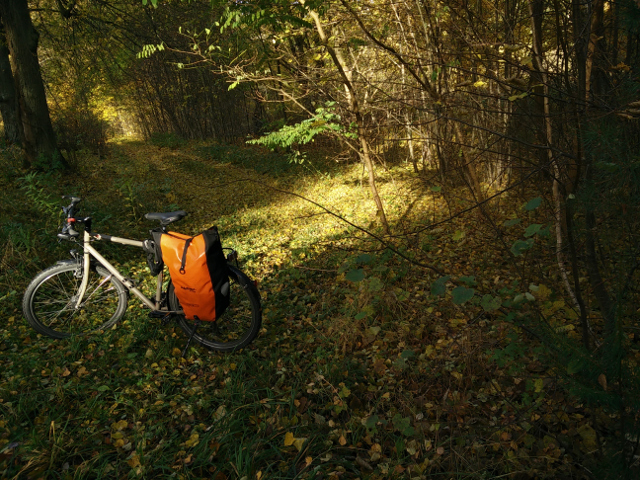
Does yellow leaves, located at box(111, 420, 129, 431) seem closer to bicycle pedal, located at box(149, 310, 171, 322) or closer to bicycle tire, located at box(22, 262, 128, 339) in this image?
bicycle pedal, located at box(149, 310, 171, 322)

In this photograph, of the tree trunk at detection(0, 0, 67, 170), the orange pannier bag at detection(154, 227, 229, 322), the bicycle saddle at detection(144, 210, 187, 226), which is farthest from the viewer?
the tree trunk at detection(0, 0, 67, 170)

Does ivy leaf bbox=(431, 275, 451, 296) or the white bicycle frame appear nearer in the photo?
ivy leaf bbox=(431, 275, 451, 296)

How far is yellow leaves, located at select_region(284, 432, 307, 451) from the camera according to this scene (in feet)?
8.14

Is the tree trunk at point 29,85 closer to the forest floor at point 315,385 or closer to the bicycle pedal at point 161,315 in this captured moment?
the forest floor at point 315,385

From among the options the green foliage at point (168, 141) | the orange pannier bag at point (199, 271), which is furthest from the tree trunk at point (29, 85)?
the green foliage at point (168, 141)

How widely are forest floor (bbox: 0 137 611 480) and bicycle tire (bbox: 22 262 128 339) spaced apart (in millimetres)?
184

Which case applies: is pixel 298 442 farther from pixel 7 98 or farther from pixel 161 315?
pixel 7 98

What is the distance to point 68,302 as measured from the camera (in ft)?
12.6

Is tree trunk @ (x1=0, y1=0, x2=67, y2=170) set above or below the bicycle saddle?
above

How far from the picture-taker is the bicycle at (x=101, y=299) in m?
3.51

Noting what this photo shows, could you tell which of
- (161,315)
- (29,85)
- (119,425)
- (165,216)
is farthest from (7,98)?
(119,425)

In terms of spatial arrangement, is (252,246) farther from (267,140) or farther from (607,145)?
(607,145)

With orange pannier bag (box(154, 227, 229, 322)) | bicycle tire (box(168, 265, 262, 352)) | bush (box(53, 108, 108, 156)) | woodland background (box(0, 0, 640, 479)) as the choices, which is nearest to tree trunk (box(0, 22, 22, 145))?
bush (box(53, 108, 108, 156))

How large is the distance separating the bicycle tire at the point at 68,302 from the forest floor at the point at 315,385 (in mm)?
184
